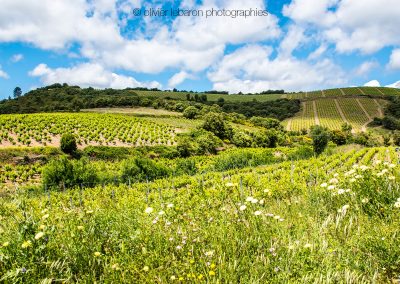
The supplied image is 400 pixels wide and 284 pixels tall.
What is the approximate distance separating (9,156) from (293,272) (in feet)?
155

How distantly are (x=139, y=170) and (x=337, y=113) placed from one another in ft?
344

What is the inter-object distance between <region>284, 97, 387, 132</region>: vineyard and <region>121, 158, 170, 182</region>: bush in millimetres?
78120

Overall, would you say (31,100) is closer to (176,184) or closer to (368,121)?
(176,184)

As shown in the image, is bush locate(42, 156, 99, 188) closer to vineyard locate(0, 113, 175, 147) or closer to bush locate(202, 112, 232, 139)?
vineyard locate(0, 113, 175, 147)

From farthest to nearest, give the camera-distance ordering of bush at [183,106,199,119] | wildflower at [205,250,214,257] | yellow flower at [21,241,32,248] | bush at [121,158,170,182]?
1. bush at [183,106,199,119]
2. bush at [121,158,170,182]
3. wildflower at [205,250,214,257]
4. yellow flower at [21,241,32,248]

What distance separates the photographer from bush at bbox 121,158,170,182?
3253cm

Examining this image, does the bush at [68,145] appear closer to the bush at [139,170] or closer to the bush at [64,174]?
the bush at [64,174]

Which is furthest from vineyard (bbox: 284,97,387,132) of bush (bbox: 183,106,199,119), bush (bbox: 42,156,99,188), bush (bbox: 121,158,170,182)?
bush (bbox: 42,156,99,188)

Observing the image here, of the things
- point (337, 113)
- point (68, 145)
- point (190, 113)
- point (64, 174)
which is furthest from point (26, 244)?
point (337, 113)

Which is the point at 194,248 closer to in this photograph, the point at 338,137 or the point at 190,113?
the point at 190,113

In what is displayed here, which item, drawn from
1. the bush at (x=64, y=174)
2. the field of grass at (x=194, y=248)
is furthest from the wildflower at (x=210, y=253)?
the bush at (x=64, y=174)

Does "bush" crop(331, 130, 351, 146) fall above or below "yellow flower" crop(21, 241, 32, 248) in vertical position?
below

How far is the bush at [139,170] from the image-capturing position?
107 feet

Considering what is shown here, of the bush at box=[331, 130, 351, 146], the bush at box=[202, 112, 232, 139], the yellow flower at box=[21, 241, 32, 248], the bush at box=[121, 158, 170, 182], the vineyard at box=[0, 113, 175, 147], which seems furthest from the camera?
the bush at box=[331, 130, 351, 146]
